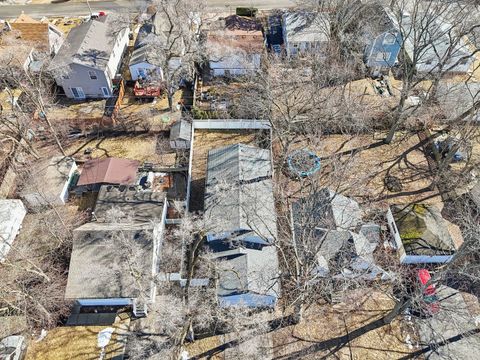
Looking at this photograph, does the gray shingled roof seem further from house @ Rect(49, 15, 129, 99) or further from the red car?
house @ Rect(49, 15, 129, 99)

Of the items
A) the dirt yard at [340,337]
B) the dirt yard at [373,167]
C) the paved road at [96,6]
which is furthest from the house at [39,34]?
the dirt yard at [340,337]

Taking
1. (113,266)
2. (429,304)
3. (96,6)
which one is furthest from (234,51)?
(429,304)

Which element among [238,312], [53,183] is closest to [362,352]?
[238,312]

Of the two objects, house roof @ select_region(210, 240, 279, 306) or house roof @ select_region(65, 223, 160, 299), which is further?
house roof @ select_region(210, 240, 279, 306)

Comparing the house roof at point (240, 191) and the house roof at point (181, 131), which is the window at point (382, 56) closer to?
the house roof at point (240, 191)

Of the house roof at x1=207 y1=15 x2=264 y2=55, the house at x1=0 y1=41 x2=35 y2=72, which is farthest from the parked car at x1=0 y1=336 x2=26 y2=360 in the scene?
the house roof at x1=207 y1=15 x2=264 y2=55

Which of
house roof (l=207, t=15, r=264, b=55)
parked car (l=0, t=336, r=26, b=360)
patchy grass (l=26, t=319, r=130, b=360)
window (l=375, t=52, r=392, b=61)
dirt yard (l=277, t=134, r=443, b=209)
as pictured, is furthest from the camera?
house roof (l=207, t=15, r=264, b=55)

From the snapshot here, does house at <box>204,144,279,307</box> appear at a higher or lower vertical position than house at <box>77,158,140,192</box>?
lower
